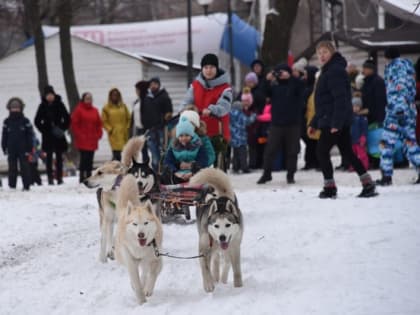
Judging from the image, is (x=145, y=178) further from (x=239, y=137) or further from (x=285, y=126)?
(x=239, y=137)

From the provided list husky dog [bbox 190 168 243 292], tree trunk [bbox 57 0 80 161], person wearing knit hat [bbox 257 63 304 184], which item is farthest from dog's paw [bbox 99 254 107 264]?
tree trunk [bbox 57 0 80 161]

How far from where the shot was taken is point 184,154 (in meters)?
8.72

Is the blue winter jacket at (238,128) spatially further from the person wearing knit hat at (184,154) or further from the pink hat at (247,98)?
the person wearing knit hat at (184,154)

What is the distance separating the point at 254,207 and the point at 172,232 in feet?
5.24

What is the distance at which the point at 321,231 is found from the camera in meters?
8.12

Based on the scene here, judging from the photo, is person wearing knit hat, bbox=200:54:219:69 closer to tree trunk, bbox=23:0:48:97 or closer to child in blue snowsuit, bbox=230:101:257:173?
child in blue snowsuit, bbox=230:101:257:173

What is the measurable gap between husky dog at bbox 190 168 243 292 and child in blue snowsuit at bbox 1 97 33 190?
8.21 metres

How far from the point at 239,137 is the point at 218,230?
9314 mm

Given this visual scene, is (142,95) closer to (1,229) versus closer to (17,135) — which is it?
(17,135)

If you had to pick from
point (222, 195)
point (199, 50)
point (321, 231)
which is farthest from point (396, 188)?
point (199, 50)

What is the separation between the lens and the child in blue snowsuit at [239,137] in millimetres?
15445

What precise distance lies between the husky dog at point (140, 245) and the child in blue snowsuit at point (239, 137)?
896 centimetres

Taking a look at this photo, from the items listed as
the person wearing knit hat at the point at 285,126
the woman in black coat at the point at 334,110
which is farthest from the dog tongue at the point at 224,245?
the person wearing knit hat at the point at 285,126

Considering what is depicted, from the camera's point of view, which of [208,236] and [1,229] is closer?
[208,236]
